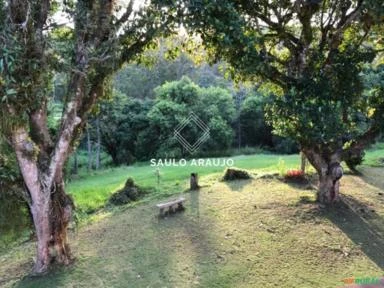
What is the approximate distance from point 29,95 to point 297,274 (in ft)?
17.3

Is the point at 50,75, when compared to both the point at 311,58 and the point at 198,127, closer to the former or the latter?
the point at 311,58

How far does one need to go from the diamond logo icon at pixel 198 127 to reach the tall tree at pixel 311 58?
507 inches

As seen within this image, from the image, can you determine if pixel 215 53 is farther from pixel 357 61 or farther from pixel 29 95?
pixel 29 95

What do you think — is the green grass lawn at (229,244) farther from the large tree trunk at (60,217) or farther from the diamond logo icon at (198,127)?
the diamond logo icon at (198,127)

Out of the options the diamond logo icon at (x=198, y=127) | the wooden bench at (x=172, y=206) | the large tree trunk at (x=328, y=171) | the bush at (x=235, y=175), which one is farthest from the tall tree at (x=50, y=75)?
the diamond logo icon at (x=198, y=127)

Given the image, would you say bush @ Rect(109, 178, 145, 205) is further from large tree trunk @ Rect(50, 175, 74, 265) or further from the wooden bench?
large tree trunk @ Rect(50, 175, 74, 265)

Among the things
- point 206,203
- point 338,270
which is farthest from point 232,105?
point 338,270

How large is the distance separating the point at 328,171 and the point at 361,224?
145cm

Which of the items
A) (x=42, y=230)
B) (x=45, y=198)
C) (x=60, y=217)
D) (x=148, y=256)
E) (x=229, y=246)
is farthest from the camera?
(x=229, y=246)

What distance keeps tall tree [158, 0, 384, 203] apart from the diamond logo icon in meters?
12.9

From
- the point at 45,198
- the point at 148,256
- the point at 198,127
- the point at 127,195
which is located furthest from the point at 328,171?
the point at 198,127

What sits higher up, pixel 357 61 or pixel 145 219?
pixel 357 61

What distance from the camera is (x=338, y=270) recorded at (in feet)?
22.9

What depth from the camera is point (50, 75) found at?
6.81m
